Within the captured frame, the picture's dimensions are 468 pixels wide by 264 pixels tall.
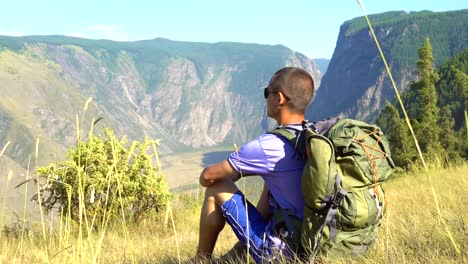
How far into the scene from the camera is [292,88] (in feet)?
12.6

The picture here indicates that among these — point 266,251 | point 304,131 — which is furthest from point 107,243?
point 304,131

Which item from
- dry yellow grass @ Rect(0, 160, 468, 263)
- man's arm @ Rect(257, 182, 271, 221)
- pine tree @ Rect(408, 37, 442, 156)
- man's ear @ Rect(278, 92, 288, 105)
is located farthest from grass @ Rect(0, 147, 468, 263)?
pine tree @ Rect(408, 37, 442, 156)

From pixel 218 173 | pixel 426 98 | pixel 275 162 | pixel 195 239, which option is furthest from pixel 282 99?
pixel 426 98

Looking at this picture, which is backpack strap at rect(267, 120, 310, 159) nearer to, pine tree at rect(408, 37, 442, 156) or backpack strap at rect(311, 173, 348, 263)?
backpack strap at rect(311, 173, 348, 263)

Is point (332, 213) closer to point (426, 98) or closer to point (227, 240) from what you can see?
point (227, 240)

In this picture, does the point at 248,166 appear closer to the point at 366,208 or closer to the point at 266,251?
the point at 266,251

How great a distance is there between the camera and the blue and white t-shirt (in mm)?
3674

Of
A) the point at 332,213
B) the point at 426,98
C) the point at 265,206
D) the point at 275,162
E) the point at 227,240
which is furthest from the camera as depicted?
the point at 426,98

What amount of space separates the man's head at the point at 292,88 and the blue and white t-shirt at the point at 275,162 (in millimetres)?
298

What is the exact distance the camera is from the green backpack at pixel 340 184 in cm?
334

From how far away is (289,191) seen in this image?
3.78 metres

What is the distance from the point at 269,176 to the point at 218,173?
0.37 m

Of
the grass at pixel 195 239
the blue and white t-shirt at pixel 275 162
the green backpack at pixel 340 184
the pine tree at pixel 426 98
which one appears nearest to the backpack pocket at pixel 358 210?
the green backpack at pixel 340 184

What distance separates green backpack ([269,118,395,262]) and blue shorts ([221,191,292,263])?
181 mm
